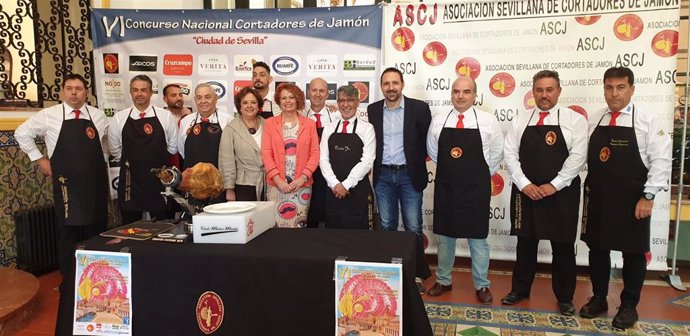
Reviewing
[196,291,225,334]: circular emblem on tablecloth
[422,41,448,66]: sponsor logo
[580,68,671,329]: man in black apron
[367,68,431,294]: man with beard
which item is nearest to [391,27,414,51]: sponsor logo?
[422,41,448,66]: sponsor logo

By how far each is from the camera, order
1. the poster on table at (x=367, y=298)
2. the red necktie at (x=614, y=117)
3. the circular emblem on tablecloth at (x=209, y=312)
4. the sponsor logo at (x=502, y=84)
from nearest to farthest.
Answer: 1. the poster on table at (x=367, y=298)
2. the circular emblem on tablecloth at (x=209, y=312)
3. the red necktie at (x=614, y=117)
4. the sponsor logo at (x=502, y=84)

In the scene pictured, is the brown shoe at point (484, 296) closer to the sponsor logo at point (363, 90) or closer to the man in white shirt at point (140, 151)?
the sponsor logo at point (363, 90)

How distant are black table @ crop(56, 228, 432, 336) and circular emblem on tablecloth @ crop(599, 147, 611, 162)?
1.54 metres

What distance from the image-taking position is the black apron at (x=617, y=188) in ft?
9.09

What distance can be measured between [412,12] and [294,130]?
1.49 meters

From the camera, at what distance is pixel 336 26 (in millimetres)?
4062

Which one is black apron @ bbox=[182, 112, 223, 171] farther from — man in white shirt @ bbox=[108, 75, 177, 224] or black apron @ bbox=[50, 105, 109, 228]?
black apron @ bbox=[50, 105, 109, 228]

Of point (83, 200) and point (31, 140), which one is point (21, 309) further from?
point (31, 140)

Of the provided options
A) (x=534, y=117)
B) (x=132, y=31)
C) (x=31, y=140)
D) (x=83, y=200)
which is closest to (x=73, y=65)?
(x=132, y=31)

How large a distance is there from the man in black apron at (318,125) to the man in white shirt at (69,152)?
1.60 m

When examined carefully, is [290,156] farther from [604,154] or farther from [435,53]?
[604,154]

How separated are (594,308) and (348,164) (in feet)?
5.89

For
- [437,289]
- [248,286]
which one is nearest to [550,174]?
[437,289]

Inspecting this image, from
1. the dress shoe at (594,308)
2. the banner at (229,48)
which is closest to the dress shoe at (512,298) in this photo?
the dress shoe at (594,308)
